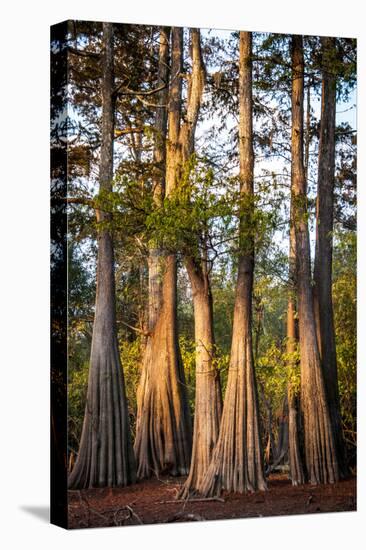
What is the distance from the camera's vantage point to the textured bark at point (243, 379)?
11109mm

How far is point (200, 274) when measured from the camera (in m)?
11.2

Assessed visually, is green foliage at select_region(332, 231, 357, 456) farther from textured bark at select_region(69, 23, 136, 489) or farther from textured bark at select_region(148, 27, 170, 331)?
textured bark at select_region(69, 23, 136, 489)

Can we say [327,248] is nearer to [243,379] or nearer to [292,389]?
[292,389]

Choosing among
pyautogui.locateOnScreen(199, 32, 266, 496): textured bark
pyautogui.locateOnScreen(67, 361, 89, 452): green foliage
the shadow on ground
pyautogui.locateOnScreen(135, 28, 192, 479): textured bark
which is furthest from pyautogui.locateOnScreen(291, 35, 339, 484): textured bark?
the shadow on ground

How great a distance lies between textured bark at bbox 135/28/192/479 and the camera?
1098 cm

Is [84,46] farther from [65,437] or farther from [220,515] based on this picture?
[220,515]

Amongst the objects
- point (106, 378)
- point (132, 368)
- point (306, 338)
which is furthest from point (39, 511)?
point (306, 338)

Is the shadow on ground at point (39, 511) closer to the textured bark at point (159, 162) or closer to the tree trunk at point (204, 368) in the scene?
the tree trunk at point (204, 368)

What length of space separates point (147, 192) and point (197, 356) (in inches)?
72.1

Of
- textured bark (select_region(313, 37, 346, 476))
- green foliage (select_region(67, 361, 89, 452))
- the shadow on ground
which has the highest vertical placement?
textured bark (select_region(313, 37, 346, 476))

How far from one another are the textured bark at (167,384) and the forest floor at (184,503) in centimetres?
24

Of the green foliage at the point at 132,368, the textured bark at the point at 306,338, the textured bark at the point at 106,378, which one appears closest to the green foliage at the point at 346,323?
the textured bark at the point at 306,338

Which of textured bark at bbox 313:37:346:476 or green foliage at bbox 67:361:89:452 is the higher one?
textured bark at bbox 313:37:346:476

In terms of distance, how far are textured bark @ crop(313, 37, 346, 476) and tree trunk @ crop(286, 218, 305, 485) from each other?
30 cm
